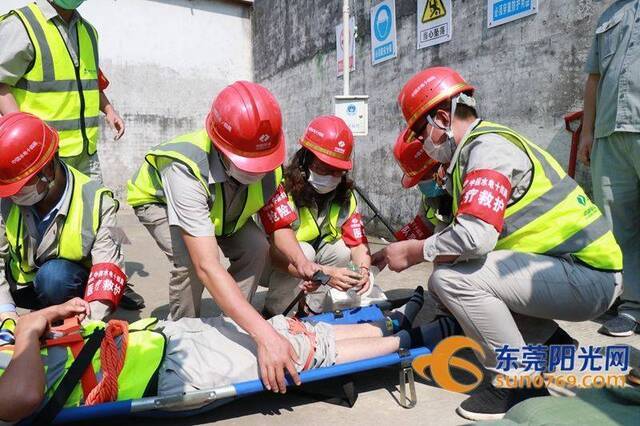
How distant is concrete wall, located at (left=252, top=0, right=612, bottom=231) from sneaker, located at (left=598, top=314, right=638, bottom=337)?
4.34 ft

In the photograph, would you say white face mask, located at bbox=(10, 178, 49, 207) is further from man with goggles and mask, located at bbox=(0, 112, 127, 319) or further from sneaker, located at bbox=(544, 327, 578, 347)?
sneaker, located at bbox=(544, 327, 578, 347)

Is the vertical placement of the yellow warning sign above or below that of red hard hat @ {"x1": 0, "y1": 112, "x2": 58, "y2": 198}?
above

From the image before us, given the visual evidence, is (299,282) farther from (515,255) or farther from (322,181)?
(515,255)

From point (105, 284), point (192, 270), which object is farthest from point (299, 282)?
point (105, 284)

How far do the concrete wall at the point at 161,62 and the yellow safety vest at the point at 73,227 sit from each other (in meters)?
7.83

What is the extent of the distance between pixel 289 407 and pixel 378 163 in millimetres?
4210

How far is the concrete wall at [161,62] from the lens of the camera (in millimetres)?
9695

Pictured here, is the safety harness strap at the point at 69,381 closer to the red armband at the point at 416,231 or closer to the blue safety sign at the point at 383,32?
the red armband at the point at 416,231

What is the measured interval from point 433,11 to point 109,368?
4.41 metres

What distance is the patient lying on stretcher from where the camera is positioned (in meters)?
1.77

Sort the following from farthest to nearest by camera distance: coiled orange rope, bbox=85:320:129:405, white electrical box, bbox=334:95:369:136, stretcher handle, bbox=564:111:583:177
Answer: white electrical box, bbox=334:95:369:136 < stretcher handle, bbox=564:111:583:177 < coiled orange rope, bbox=85:320:129:405

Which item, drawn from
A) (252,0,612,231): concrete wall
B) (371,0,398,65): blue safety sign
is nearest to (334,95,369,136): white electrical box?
(252,0,612,231): concrete wall

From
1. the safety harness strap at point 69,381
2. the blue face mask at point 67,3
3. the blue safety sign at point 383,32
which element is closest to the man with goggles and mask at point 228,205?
the safety harness strap at point 69,381

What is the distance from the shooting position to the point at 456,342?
7.85ft
